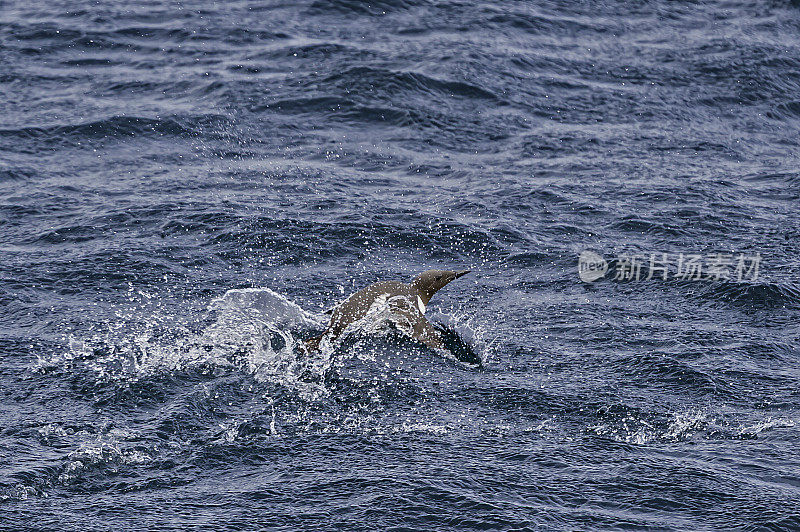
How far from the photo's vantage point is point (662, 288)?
40.2ft

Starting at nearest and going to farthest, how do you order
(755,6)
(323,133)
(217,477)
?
(217,477)
(323,133)
(755,6)

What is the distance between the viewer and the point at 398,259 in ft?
43.1

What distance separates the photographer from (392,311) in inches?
428

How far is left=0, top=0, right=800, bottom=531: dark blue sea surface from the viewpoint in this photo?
8.47m

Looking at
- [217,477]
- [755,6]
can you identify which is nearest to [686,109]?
[755,6]

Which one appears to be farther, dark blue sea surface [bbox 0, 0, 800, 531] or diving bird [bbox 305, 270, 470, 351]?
diving bird [bbox 305, 270, 470, 351]

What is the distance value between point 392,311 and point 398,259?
2321mm

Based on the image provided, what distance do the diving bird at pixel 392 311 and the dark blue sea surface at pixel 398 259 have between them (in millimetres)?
195

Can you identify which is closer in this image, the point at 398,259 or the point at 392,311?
the point at 392,311

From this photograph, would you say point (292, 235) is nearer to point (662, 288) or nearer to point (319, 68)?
point (662, 288)

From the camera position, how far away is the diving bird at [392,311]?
10734 millimetres

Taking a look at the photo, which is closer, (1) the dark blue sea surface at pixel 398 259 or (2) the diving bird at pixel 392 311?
(1) the dark blue sea surface at pixel 398 259

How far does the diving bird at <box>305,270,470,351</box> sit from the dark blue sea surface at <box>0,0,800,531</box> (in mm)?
195

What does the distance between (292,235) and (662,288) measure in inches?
169
